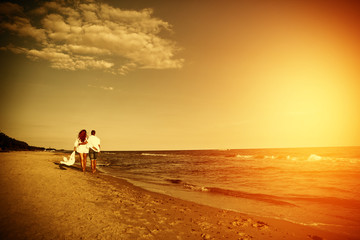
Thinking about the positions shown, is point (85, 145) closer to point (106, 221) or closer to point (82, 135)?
point (82, 135)

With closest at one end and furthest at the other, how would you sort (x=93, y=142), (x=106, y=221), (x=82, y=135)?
(x=106, y=221), (x=82, y=135), (x=93, y=142)

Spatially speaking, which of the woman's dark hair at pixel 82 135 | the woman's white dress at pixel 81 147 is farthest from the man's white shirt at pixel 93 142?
the woman's dark hair at pixel 82 135

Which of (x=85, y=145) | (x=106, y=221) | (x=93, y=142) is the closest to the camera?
(x=106, y=221)

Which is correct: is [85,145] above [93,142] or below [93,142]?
below

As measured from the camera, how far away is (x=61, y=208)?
14.8ft

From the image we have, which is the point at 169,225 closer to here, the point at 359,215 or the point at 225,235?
the point at 225,235

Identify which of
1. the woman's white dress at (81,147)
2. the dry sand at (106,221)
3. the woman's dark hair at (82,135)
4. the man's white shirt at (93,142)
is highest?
the woman's dark hair at (82,135)

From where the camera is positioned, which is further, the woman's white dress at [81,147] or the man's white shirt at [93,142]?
the man's white shirt at [93,142]

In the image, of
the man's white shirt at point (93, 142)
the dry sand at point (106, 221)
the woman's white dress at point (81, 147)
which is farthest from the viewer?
the man's white shirt at point (93, 142)

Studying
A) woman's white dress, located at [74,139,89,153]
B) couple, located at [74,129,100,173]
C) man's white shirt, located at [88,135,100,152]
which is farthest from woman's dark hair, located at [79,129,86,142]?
man's white shirt, located at [88,135,100,152]

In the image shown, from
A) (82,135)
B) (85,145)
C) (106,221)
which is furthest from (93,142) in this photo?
(106,221)

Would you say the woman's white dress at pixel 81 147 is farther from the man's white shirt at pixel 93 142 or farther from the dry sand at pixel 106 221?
the dry sand at pixel 106 221

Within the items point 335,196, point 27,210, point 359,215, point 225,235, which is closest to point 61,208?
point 27,210

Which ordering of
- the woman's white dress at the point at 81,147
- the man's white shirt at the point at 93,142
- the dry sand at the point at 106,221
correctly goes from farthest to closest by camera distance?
the man's white shirt at the point at 93,142 < the woman's white dress at the point at 81,147 < the dry sand at the point at 106,221
